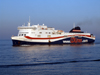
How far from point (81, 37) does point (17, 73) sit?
51.7 m

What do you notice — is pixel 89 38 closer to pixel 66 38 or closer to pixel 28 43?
pixel 66 38

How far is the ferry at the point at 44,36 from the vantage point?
194 feet

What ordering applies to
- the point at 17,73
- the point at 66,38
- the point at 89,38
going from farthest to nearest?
the point at 89,38
the point at 66,38
the point at 17,73

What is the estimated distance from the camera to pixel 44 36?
204 feet

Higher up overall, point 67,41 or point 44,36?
point 44,36

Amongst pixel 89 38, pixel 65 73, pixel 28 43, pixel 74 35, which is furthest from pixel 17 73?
pixel 89 38

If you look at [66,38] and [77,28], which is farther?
[77,28]

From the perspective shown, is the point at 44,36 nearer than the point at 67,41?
Yes

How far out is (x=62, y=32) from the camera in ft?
216

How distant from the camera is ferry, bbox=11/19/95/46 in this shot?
5922 cm

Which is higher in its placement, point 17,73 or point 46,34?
point 46,34

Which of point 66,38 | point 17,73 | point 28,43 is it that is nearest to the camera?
point 17,73

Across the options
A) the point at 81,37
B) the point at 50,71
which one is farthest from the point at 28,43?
the point at 50,71

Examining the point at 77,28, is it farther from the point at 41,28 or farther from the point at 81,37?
the point at 41,28
